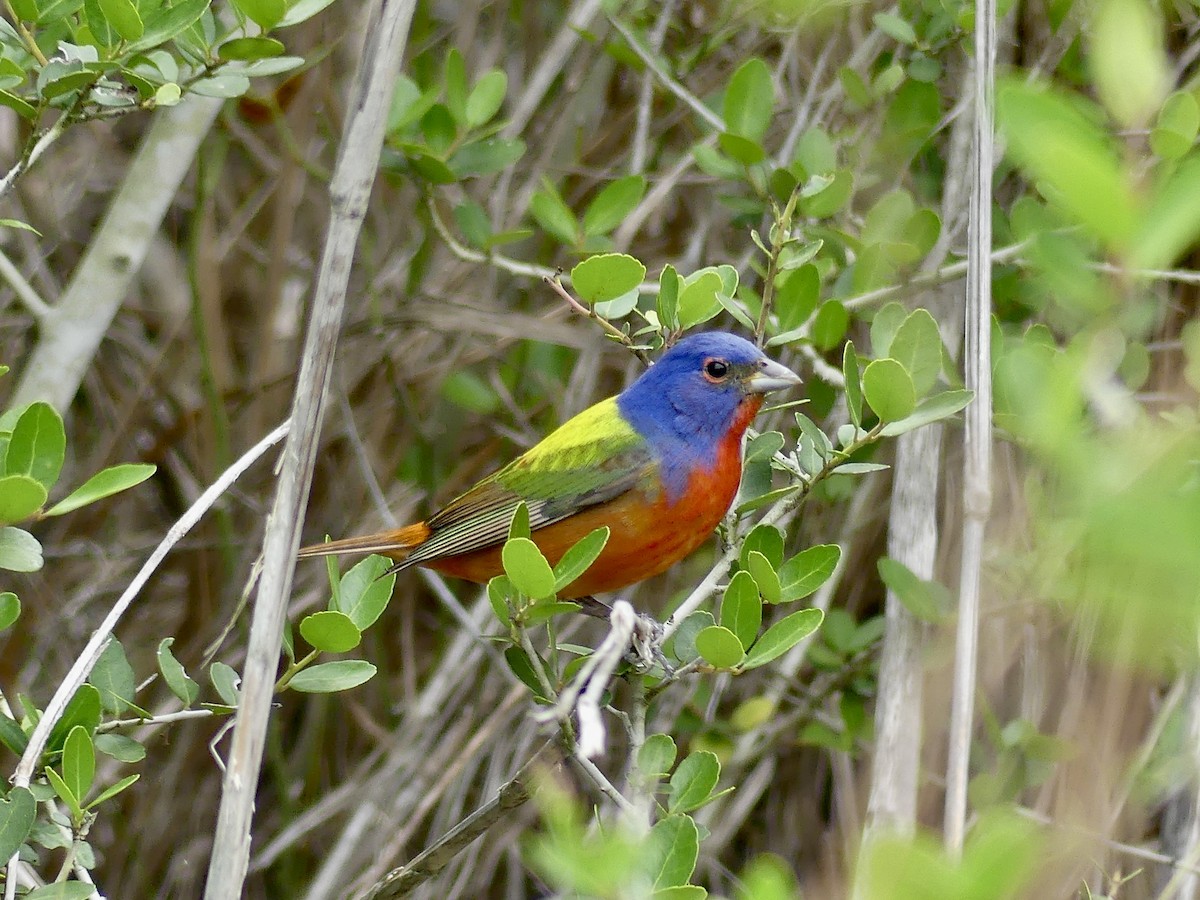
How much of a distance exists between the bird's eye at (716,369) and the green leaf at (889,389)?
4.49 ft

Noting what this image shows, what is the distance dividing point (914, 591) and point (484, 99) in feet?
5.50

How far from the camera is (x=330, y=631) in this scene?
2084 millimetres

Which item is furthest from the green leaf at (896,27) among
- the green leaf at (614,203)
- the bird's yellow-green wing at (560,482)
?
the bird's yellow-green wing at (560,482)

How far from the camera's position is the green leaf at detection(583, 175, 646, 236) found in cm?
332

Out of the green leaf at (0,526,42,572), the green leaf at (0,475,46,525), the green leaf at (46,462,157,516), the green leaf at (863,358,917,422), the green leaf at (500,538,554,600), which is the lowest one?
the green leaf at (0,526,42,572)

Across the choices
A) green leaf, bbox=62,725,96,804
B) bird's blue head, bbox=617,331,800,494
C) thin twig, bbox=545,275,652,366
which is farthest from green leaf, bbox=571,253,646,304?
green leaf, bbox=62,725,96,804

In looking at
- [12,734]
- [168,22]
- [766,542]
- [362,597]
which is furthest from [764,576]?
[168,22]

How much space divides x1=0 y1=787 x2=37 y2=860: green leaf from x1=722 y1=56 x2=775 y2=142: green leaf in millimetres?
2129

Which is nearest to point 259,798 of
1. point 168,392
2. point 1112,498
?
point 168,392

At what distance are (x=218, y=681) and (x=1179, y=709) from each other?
1990 mm

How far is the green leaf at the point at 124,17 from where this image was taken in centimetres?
232

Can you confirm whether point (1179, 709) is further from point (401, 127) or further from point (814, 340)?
point (401, 127)

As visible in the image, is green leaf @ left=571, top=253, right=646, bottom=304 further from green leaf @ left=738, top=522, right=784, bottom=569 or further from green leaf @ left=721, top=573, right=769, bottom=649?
green leaf @ left=721, top=573, right=769, bottom=649

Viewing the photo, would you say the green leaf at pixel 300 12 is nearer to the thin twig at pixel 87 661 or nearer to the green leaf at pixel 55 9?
the green leaf at pixel 55 9
